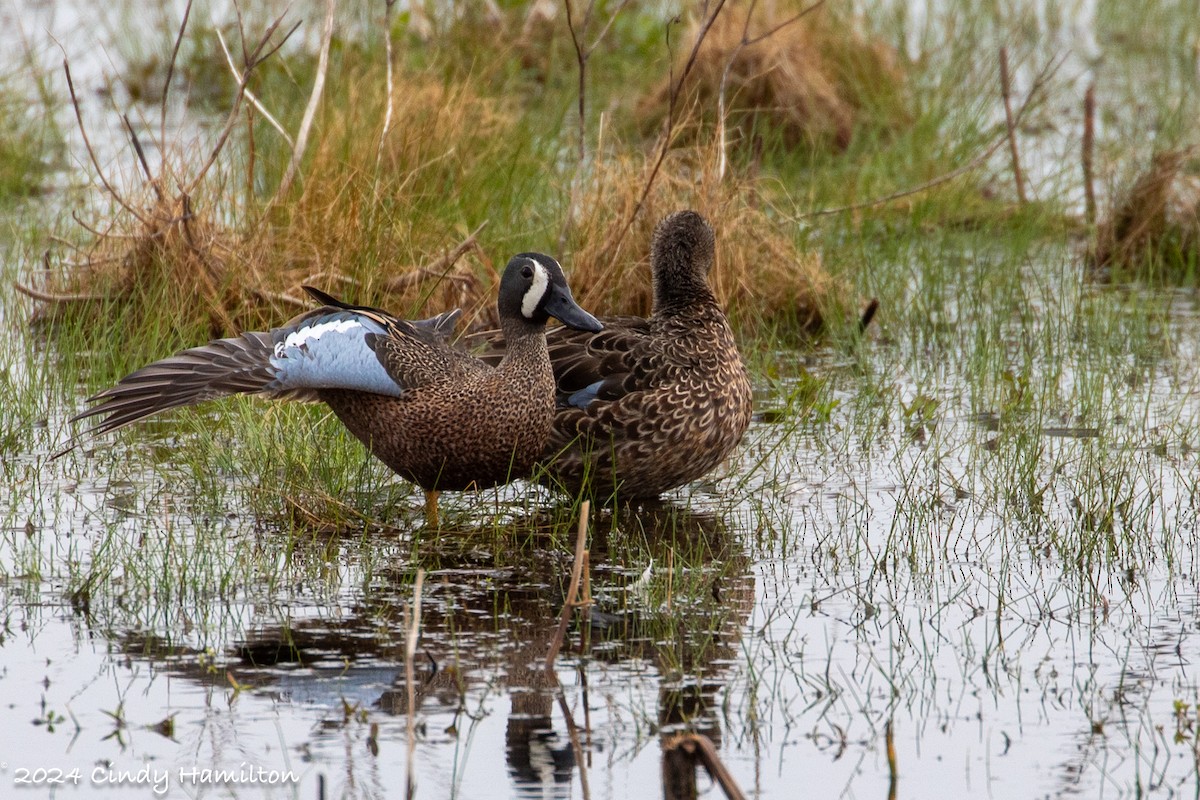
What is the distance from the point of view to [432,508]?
5.27m

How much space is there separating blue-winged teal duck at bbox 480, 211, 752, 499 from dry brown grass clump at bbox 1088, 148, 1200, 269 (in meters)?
3.34

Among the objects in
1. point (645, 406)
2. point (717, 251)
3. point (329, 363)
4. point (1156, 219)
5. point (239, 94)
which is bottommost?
point (645, 406)

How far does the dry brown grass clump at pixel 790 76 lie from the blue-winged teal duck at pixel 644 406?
3764mm

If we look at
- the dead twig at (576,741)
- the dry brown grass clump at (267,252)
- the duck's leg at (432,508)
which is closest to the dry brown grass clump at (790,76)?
the dry brown grass clump at (267,252)

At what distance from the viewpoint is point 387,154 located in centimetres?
773

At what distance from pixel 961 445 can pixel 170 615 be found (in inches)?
112

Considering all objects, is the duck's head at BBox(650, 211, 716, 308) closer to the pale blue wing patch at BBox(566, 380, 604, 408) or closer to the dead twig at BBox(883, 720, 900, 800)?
the pale blue wing patch at BBox(566, 380, 604, 408)

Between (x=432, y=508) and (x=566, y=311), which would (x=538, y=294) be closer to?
(x=566, y=311)

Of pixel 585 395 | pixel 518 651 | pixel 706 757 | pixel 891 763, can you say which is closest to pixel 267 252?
pixel 585 395

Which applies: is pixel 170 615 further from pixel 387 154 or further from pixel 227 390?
pixel 387 154

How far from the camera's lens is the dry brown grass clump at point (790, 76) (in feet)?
31.6

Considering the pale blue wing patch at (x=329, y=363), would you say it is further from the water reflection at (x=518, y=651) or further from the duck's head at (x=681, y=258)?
the duck's head at (x=681, y=258)

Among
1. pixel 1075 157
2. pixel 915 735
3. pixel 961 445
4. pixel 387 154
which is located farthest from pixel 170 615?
pixel 1075 157

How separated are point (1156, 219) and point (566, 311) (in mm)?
4121
